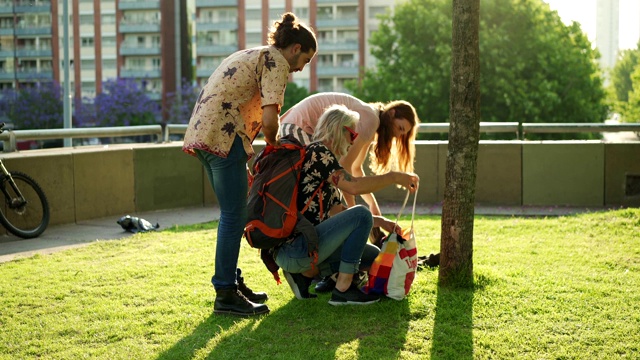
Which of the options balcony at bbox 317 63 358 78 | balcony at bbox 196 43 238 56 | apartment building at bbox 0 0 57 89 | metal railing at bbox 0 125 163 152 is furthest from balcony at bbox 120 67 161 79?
metal railing at bbox 0 125 163 152

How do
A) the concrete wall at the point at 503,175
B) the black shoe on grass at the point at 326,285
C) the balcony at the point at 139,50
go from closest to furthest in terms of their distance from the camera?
the black shoe on grass at the point at 326,285 → the concrete wall at the point at 503,175 → the balcony at the point at 139,50

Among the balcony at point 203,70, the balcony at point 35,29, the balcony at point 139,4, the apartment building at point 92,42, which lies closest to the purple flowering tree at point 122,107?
the apartment building at point 92,42

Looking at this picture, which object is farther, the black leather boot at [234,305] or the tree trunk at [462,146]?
the tree trunk at [462,146]

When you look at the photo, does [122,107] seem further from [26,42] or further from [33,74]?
[26,42]

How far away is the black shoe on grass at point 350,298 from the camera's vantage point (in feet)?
17.7

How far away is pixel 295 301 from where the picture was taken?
5621mm

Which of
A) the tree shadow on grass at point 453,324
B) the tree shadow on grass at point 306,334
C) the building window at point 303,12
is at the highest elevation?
the building window at point 303,12

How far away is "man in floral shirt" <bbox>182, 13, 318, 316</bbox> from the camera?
5.01m

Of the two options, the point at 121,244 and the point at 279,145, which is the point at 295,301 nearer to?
the point at 279,145

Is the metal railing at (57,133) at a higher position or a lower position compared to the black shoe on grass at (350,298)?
higher

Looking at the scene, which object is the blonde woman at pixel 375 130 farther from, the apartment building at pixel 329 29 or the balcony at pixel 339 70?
the balcony at pixel 339 70

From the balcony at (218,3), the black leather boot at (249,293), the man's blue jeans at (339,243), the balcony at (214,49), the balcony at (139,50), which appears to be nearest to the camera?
the man's blue jeans at (339,243)

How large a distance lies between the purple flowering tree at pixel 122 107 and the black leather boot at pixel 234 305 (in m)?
65.6

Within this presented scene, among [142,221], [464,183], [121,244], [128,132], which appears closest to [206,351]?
[464,183]
